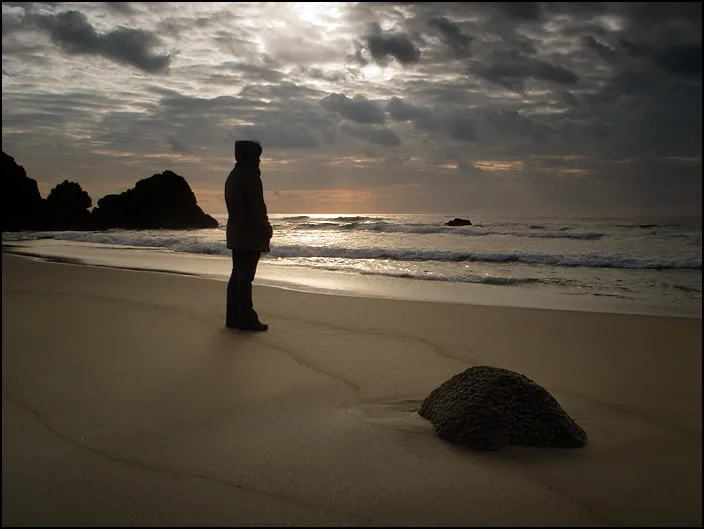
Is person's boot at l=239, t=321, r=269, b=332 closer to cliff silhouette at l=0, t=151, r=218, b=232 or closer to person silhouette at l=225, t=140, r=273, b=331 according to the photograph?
person silhouette at l=225, t=140, r=273, b=331

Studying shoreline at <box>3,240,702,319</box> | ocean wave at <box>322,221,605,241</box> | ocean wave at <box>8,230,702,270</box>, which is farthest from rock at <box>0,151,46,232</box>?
shoreline at <box>3,240,702,319</box>

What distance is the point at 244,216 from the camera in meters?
6.41

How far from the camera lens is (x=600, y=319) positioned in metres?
7.09

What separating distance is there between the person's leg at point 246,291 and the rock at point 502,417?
3.34 m

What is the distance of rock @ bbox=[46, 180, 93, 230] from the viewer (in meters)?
45.2

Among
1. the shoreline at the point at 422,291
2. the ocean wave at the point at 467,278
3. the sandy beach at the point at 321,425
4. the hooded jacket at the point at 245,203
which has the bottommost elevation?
the sandy beach at the point at 321,425

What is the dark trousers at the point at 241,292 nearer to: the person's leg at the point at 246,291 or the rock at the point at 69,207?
the person's leg at the point at 246,291

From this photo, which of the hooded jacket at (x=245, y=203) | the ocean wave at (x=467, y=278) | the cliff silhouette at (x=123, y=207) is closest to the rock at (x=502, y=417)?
the hooded jacket at (x=245, y=203)

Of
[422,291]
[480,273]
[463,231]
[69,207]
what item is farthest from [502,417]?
[69,207]

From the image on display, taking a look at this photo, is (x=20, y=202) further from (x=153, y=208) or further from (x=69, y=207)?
(x=153, y=208)

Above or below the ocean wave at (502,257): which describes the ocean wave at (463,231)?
above

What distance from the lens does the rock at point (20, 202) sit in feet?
130

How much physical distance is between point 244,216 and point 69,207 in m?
46.6

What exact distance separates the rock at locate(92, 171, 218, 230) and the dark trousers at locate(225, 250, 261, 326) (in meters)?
44.8
